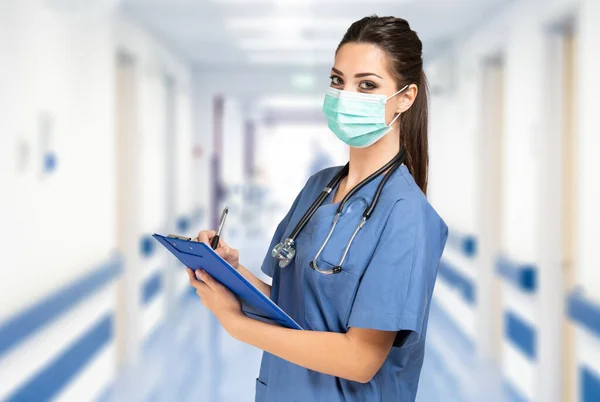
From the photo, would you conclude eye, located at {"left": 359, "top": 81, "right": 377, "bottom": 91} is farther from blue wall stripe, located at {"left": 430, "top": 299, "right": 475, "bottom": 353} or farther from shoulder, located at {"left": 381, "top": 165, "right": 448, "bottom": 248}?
blue wall stripe, located at {"left": 430, "top": 299, "right": 475, "bottom": 353}

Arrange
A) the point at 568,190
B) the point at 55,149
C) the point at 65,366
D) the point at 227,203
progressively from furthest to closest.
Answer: the point at 227,203, the point at 568,190, the point at 65,366, the point at 55,149

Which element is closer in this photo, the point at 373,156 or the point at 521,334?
the point at 373,156

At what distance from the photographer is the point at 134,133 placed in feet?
14.0

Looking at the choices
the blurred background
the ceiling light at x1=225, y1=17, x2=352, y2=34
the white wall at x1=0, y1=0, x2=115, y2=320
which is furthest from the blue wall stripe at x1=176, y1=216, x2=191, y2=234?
the white wall at x1=0, y1=0, x2=115, y2=320

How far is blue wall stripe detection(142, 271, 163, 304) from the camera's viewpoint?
15.9 ft

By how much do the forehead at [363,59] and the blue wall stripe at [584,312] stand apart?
1624mm

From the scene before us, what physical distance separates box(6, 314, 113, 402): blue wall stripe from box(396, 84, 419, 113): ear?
1.83m

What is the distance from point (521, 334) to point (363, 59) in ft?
9.35

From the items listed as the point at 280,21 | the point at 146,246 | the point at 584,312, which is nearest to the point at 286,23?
the point at 280,21

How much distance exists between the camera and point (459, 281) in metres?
5.12

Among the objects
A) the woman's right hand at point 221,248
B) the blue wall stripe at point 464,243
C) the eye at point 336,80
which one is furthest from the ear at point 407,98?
the blue wall stripe at point 464,243

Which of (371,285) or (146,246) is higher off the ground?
(371,285)

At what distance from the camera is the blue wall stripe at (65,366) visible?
2541 mm

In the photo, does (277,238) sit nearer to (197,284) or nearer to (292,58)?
(197,284)
